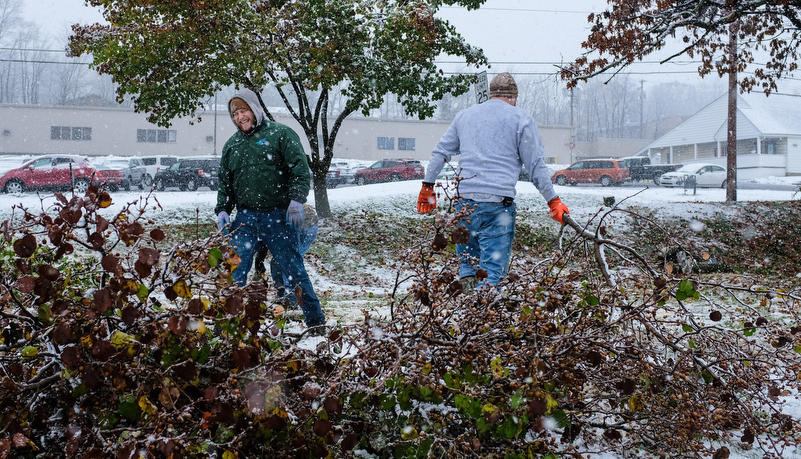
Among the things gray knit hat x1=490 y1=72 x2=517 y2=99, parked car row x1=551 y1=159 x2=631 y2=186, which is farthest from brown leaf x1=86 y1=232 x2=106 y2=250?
parked car row x1=551 y1=159 x2=631 y2=186

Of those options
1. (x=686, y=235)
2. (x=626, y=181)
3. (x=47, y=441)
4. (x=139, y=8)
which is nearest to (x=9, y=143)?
(x=139, y=8)

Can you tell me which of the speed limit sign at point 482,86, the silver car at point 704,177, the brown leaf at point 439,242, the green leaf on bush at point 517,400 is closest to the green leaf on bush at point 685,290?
the green leaf on bush at point 517,400

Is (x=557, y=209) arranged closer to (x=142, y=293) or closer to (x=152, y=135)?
(x=142, y=293)

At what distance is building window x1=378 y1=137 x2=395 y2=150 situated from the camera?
46.9 metres

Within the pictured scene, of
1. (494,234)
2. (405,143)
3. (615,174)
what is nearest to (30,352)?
(494,234)

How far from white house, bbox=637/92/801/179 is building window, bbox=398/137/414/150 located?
67.2ft

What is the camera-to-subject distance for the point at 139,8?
982cm

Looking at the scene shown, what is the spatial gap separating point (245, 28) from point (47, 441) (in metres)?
9.60

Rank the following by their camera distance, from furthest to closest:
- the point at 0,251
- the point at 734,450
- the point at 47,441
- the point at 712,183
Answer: the point at 712,183 < the point at 0,251 < the point at 734,450 < the point at 47,441

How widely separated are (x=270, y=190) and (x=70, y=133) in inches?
1817

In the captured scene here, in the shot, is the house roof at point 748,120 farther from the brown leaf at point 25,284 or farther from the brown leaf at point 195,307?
the brown leaf at point 25,284

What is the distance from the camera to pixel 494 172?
3965 millimetres

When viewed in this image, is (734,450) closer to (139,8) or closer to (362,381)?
(362,381)

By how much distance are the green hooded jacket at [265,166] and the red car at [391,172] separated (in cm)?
2766
